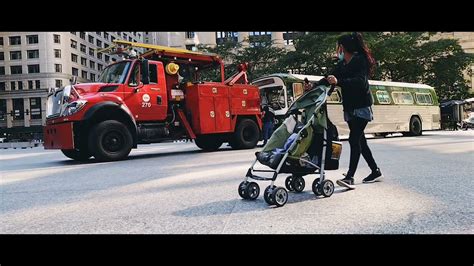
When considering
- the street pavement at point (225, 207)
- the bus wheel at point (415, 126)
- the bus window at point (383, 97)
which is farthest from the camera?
the bus wheel at point (415, 126)

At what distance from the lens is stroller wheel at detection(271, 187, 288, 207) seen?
3573 millimetres

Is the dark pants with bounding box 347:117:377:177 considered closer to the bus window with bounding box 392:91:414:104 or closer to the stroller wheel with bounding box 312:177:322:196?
the stroller wheel with bounding box 312:177:322:196

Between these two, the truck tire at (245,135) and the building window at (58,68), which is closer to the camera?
the truck tire at (245,135)

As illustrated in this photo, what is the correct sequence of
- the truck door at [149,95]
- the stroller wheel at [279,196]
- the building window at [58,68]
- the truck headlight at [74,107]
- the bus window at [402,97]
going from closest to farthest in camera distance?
the stroller wheel at [279,196]
the truck headlight at [74,107]
the truck door at [149,95]
the bus window at [402,97]
the building window at [58,68]

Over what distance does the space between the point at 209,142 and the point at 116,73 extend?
381cm

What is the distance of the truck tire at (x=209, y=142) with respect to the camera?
1227cm

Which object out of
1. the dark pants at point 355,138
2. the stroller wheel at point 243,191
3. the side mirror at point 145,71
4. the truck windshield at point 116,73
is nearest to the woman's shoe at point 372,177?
the dark pants at point 355,138

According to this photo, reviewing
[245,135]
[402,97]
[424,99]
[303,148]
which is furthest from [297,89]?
[303,148]

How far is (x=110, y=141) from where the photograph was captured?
360 inches

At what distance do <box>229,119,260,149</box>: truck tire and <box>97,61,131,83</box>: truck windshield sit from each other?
380cm

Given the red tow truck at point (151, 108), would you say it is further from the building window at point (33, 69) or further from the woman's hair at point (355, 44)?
the building window at point (33, 69)

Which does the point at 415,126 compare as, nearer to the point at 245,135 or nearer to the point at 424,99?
the point at 424,99

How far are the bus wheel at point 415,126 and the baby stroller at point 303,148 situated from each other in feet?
57.0

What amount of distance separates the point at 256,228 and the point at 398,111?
1830cm
